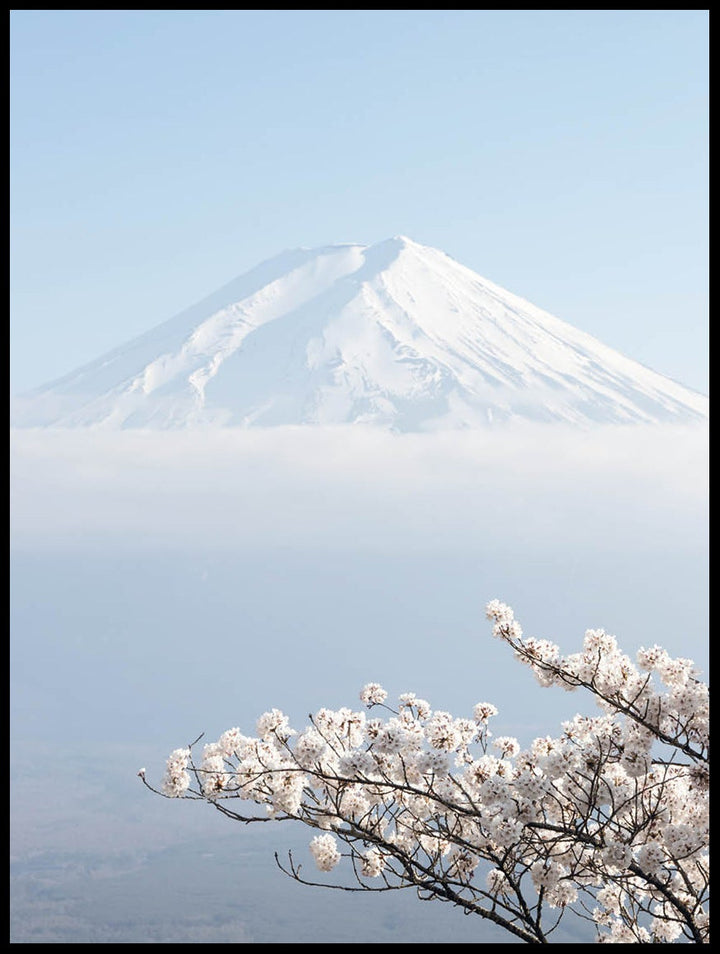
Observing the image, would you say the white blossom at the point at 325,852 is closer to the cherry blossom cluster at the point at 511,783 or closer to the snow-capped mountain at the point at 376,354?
the cherry blossom cluster at the point at 511,783

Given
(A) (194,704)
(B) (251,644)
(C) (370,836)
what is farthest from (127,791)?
(C) (370,836)

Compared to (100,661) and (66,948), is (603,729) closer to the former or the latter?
(66,948)

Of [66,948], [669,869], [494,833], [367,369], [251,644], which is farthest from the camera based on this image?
[251,644]

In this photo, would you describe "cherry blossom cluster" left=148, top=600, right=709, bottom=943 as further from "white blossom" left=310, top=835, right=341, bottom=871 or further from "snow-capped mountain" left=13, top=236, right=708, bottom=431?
"snow-capped mountain" left=13, top=236, right=708, bottom=431

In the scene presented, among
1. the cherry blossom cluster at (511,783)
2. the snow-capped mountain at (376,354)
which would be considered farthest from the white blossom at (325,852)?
the snow-capped mountain at (376,354)

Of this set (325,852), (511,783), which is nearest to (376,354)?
(325,852)
